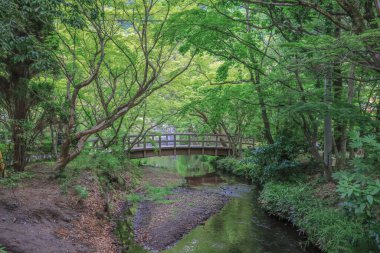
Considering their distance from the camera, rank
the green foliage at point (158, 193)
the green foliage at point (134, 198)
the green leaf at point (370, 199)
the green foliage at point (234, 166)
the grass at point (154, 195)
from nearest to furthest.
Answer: the green leaf at point (370, 199) < the green foliage at point (134, 198) < the grass at point (154, 195) < the green foliage at point (158, 193) < the green foliage at point (234, 166)

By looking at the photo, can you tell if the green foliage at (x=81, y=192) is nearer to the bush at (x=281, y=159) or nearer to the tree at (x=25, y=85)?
the tree at (x=25, y=85)

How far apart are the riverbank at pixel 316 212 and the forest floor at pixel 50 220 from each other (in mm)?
4407

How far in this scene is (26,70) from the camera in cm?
696

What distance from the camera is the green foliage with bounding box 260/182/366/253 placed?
211 inches

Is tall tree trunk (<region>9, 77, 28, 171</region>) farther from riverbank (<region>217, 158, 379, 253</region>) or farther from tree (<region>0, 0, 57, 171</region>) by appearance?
riverbank (<region>217, 158, 379, 253</region>)

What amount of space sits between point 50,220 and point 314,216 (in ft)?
18.9

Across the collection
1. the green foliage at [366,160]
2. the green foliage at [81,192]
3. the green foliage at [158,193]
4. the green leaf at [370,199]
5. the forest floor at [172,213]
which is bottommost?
the forest floor at [172,213]

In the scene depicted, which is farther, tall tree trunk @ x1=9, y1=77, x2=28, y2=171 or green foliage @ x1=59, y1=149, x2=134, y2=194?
green foliage @ x1=59, y1=149, x2=134, y2=194

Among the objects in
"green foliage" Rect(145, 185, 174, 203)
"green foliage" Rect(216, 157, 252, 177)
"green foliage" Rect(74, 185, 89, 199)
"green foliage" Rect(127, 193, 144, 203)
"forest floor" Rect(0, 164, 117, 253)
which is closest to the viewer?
"forest floor" Rect(0, 164, 117, 253)

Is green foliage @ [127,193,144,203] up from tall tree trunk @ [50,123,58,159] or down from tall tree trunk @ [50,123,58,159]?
down

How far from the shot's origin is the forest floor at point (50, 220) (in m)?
4.66

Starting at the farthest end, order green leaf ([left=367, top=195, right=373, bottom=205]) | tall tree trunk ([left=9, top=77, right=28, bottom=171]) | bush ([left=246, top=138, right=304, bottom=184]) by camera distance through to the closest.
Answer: bush ([left=246, top=138, right=304, bottom=184])
tall tree trunk ([left=9, top=77, right=28, bottom=171])
green leaf ([left=367, top=195, right=373, bottom=205])

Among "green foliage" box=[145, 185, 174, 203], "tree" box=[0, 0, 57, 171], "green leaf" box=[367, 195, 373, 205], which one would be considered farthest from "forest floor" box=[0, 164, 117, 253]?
"green leaf" box=[367, 195, 373, 205]

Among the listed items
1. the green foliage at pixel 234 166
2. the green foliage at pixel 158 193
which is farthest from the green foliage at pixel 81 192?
the green foliage at pixel 234 166
